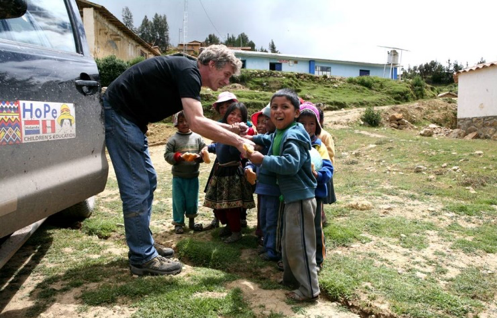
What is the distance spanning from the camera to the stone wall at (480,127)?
13.8 meters

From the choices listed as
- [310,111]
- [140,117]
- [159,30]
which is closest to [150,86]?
[140,117]

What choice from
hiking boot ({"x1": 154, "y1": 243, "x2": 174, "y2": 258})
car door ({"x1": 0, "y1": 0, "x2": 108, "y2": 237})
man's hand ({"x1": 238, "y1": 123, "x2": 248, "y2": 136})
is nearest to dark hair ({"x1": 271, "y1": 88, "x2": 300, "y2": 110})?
man's hand ({"x1": 238, "y1": 123, "x2": 248, "y2": 136})

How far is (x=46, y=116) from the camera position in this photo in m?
2.38

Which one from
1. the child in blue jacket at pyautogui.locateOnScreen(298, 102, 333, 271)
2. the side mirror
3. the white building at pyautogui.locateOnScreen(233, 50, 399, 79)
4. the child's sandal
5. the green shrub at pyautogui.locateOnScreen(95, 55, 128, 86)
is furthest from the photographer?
the white building at pyautogui.locateOnScreen(233, 50, 399, 79)

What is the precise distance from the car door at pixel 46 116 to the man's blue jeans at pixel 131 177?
112mm

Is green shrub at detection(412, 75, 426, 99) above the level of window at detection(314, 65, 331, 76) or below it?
below

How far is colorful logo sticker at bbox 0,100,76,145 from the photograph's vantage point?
6.84 feet

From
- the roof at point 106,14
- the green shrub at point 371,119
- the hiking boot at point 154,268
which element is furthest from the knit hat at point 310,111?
the roof at point 106,14

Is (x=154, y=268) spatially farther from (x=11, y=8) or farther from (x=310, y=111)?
(x=11, y=8)

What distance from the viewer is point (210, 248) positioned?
3.66 meters

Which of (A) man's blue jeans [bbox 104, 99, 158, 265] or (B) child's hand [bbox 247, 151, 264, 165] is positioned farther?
(A) man's blue jeans [bbox 104, 99, 158, 265]

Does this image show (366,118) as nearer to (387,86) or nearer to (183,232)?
(387,86)

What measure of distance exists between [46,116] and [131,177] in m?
0.86

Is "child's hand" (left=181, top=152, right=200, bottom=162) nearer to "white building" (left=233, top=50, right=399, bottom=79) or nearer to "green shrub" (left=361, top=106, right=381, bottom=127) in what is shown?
"green shrub" (left=361, top=106, right=381, bottom=127)
